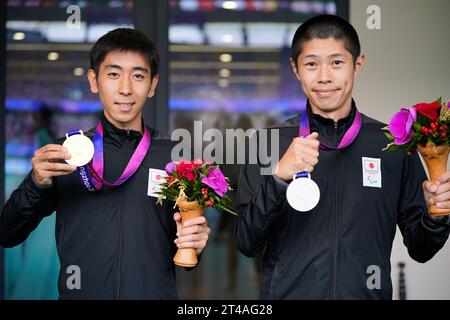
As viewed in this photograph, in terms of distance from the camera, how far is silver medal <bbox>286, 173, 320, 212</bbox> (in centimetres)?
285

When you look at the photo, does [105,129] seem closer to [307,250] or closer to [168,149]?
[168,149]

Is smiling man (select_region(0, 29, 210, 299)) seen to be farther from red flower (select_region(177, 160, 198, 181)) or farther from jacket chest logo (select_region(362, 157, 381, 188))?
jacket chest logo (select_region(362, 157, 381, 188))

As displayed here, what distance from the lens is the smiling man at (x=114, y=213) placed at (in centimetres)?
309

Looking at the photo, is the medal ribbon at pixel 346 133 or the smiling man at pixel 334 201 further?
the medal ribbon at pixel 346 133

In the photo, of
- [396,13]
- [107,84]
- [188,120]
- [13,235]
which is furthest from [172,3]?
[13,235]

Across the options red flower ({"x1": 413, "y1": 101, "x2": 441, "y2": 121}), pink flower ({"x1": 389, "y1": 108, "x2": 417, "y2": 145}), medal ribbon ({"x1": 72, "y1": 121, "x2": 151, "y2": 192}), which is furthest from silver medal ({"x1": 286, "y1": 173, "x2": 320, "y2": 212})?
medal ribbon ({"x1": 72, "y1": 121, "x2": 151, "y2": 192})

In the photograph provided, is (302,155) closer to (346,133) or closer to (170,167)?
(346,133)

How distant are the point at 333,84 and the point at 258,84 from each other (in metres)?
2.80

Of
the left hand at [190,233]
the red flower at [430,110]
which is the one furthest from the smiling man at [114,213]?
the red flower at [430,110]

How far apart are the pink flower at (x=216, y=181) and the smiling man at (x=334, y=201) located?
0.14 m

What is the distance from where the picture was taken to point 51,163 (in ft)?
9.61

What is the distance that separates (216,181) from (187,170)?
0.13m

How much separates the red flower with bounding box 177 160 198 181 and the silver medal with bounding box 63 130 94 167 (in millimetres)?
374

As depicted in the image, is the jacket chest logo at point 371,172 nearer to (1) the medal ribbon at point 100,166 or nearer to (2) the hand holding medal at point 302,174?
(2) the hand holding medal at point 302,174
